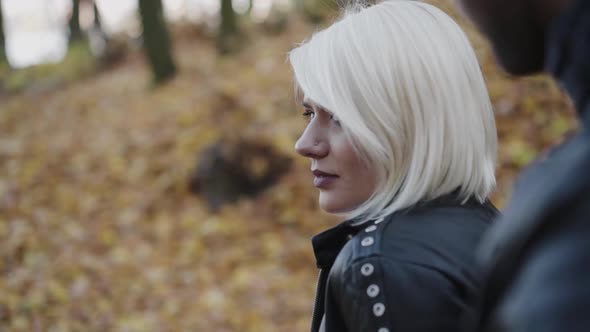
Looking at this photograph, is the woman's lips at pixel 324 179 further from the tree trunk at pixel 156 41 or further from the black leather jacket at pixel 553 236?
the tree trunk at pixel 156 41

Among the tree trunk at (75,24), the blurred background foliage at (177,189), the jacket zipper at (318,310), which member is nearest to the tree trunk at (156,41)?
the blurred background foliage at (177,189)

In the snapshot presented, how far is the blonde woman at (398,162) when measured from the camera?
1381 millimetres

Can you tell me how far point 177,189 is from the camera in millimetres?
8055

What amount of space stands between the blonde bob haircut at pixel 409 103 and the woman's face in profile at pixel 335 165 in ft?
0.15

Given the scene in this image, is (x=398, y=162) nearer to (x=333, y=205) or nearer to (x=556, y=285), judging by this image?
(x=333, y=205)

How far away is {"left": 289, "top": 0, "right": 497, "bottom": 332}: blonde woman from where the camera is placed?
4.53ft

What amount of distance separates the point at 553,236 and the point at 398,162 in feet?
2.94

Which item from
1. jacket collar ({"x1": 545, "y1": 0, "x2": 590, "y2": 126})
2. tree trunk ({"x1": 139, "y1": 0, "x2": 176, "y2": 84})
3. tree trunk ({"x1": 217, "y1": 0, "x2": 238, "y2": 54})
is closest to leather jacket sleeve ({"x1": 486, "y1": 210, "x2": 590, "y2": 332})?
jacket collar ({"x1": 545, "y1": 0, "x2": 590, "y2": 126})

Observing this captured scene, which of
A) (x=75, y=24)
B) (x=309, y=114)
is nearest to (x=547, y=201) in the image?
(x=309, y=114)

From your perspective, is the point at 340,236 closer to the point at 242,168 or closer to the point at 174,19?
the point at 242,168

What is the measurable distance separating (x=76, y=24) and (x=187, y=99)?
9.70 meters

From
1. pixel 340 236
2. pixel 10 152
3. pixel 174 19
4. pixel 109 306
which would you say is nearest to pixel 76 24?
pixel 174 19

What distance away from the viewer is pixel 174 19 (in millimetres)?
16078

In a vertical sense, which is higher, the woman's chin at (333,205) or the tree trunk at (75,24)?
the tree trunk at (75,24)
